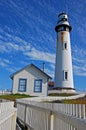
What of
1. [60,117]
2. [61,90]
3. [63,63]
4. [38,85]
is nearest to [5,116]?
[60,117]

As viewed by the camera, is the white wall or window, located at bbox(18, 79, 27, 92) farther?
window, located at bbox(18, 79, 27, 92)

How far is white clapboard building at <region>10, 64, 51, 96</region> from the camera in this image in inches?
970

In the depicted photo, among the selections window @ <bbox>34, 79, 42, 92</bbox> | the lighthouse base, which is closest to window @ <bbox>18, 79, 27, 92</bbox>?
window @ <bbox>34, 79, 42, 92</bbox>

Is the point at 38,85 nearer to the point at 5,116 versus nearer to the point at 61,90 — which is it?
the point at 61,90

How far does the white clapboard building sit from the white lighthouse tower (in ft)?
23.2

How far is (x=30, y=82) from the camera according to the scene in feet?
81.9

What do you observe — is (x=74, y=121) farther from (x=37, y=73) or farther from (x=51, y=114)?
(x=37, y=73)

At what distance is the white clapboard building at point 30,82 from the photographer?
24.6 m

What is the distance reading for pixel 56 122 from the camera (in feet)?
13.1

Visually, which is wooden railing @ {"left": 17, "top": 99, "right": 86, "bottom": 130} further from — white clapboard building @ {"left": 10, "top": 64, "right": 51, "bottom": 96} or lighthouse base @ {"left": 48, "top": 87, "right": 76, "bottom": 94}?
lighthouse base @ {"left": 48, "top": 87, "right": 76, "bottom": 94}

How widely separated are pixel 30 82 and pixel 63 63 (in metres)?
8.87

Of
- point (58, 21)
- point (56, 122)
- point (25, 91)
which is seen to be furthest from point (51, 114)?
point (58, 21)

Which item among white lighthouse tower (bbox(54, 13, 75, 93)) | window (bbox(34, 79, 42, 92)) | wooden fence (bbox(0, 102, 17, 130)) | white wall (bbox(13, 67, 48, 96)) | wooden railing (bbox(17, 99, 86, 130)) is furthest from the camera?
white lighthouse tower (bbox(54, 13, 75, 93))

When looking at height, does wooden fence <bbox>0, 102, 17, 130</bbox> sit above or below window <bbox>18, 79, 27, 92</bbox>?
below
